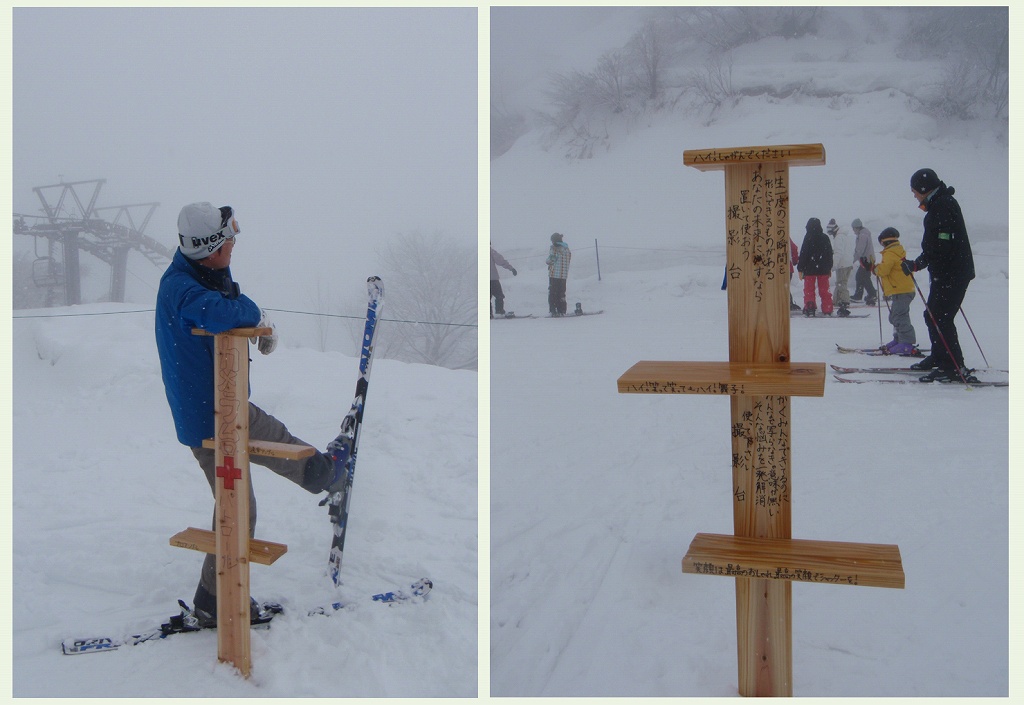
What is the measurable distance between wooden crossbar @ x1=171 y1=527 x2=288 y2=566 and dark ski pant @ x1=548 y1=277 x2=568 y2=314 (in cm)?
737

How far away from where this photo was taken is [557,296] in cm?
948

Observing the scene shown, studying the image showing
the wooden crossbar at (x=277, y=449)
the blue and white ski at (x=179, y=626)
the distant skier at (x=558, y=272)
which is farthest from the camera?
the distant skier at (x=558, y=272)

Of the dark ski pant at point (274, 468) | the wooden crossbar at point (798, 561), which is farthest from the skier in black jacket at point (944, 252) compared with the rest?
the dark ski pant at point (274, 468)

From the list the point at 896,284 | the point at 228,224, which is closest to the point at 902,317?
the point at 896,284

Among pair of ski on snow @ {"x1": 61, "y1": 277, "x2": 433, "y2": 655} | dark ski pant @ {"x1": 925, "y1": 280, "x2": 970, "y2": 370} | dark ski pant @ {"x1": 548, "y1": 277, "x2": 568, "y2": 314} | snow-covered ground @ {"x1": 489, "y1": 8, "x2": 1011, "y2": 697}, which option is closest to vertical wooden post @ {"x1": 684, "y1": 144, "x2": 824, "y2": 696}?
snow-covered ground @ {"x1": 489, "y1": 8, "x2": 1011, "y2": 697}

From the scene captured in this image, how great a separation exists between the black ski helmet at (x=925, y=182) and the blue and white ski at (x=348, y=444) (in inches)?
142

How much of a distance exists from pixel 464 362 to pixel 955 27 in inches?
492

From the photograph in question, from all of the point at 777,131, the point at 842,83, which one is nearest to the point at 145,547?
the point at 777,131

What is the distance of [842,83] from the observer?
54.9ft

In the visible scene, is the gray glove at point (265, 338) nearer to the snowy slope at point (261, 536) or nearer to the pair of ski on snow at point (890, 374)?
the snowy slope at point (261, 536)

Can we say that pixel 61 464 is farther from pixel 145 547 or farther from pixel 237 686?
pixel 237 686

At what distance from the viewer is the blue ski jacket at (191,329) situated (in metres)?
2.06

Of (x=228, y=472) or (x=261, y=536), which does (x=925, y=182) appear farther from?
(x=228, y=472)

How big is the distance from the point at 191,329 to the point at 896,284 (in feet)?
17.4
